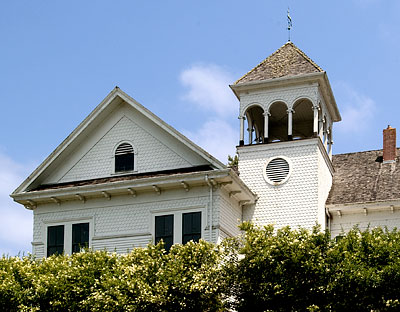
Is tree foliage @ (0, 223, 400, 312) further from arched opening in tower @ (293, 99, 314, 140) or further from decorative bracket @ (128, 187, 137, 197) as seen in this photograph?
arched opening in tower @ (293, 99, 314, 140)

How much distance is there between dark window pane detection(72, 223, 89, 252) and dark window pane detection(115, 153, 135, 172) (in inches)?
115

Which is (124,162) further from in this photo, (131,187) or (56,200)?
(56,200)

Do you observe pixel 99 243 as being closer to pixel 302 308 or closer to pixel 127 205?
pixel 127 205

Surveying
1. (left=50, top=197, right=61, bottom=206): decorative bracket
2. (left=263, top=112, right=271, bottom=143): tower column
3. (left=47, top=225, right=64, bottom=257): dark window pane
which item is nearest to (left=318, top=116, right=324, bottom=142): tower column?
(left=263, top=112, right=271, bottom=143): tower column

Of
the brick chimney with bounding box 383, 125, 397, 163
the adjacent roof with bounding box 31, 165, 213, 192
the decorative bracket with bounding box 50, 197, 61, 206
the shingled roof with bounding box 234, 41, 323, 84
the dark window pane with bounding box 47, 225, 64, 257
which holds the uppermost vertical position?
the shingled roof with bounding box 234, 41, 323, 84

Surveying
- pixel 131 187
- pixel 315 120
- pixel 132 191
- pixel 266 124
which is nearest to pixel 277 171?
pixel 266 124

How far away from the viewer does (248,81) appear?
39.5m

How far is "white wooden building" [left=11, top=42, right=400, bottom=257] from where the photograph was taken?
34.7 meters

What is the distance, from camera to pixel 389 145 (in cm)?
4150

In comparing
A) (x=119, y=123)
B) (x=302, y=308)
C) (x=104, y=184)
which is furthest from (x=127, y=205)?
(x=302, y=308)

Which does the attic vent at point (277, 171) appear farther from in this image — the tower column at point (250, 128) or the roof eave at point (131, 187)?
the tower column at point (250, 128)

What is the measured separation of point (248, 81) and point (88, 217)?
10.1m

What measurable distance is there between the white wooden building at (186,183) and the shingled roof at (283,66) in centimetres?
6

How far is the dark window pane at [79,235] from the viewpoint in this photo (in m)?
36.3
